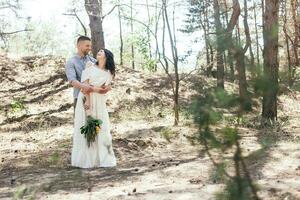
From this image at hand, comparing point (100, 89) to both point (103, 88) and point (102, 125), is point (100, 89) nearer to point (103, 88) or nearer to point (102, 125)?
point (103, 88)

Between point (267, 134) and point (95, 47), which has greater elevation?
point (95, 47)

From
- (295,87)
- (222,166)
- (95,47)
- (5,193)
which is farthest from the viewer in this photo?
(95,47)

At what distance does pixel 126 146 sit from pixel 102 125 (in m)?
1.74

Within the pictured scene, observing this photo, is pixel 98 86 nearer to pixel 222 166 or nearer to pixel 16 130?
pixel 16 130

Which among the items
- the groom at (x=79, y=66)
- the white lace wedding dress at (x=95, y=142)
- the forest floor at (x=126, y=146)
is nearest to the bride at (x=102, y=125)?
the white lace wedding dress at (x=95, y=142)

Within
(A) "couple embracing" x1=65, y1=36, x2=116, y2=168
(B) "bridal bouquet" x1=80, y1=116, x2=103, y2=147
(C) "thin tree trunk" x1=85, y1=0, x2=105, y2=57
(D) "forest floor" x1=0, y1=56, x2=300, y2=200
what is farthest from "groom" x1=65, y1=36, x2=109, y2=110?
(C) "thin tree trunk" x1=85, y1=0, x2=105, y2=57

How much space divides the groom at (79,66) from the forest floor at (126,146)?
1262mm

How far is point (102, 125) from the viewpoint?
7.85 metres

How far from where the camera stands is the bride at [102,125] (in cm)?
766

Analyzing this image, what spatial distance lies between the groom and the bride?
103 mm

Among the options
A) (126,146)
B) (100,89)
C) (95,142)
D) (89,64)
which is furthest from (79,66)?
(126,146)

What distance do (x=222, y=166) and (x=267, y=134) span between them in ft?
31.0

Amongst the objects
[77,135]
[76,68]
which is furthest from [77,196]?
[76,68]

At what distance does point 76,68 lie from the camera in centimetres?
781
